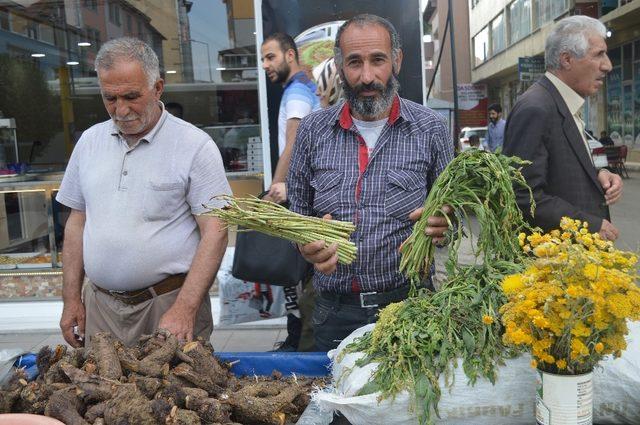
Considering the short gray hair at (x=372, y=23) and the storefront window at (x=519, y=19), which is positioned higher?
the storefront window at (x=519, y=19)

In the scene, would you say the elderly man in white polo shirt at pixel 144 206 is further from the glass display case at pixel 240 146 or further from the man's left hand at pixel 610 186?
the glass display case at pixel 240 146

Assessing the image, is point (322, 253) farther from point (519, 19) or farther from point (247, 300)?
point (519, 19)

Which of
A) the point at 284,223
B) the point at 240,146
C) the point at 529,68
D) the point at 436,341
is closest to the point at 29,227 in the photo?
the point at 240,146

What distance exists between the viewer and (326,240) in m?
2.13

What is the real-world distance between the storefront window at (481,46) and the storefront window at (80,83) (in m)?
42.2

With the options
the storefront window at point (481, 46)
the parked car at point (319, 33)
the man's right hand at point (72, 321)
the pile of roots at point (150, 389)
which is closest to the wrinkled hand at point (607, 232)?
the pile of roots at point (150, 389)

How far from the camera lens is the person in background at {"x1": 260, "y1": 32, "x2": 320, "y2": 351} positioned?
4.36 meters

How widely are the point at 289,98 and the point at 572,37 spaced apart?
2.00 metres

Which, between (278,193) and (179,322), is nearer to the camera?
(179,322)

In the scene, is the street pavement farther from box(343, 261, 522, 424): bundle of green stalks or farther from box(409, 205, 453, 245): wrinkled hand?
box(343, 261, 522, 424): bundle of green stalks

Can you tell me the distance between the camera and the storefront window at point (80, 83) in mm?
6473

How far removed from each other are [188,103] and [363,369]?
17.9 ft

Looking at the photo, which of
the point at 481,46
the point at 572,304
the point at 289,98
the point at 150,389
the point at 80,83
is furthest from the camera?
the point at 481,46

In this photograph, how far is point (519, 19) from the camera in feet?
119
